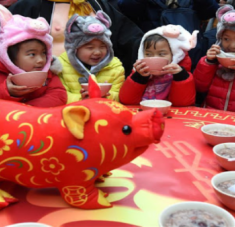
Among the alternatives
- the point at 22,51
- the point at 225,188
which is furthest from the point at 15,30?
the point at 225,188

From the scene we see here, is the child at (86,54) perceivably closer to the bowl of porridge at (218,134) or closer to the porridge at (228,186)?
the bowl of porridge at (218,134)

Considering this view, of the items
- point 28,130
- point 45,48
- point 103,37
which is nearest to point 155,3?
point 103,37

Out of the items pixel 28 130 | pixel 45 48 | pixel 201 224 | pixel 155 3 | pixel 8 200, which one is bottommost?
pixel 8 200

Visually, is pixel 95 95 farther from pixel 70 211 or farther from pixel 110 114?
pixel 70 211

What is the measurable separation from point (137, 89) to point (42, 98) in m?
0.64

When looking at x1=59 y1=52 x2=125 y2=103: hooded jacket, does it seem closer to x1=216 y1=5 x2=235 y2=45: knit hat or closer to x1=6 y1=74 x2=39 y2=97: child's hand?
x1=6 y1=74 x2=39 y2=97: child's hand

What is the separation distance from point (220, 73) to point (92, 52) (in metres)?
0.87

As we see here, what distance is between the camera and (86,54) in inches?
82.1

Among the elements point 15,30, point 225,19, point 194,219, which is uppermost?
point 225,19

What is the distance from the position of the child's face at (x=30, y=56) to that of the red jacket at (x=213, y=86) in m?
1.08

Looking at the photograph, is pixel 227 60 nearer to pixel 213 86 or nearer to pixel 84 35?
pixel 213 86

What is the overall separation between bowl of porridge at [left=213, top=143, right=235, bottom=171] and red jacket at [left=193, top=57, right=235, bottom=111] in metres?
0.93

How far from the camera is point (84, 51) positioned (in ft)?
6.83

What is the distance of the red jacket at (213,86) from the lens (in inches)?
81.4
